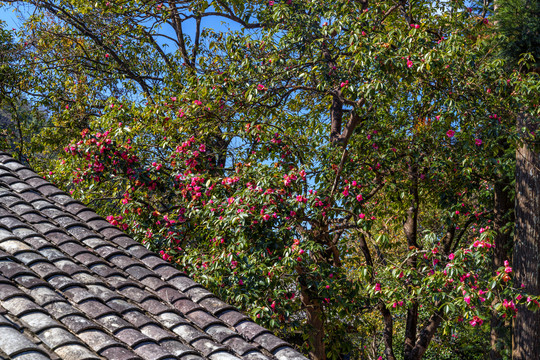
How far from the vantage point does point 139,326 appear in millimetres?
3396

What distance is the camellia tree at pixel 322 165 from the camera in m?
6.65

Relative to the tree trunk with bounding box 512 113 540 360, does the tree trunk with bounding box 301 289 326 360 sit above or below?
below

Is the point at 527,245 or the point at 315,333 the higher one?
the point at 527,245

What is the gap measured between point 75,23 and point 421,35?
8061 millimetres

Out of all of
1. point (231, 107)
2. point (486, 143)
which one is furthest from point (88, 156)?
point (486, 143)

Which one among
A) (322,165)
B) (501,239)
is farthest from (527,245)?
(322,165)

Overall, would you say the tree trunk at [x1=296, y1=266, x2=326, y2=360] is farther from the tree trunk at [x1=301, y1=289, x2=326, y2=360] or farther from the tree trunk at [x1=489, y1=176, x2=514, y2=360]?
the tree trunk at [x1=489, y1=176, x2=514, y2=360]

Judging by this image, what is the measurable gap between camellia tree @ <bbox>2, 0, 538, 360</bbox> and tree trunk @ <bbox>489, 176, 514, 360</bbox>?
4cm

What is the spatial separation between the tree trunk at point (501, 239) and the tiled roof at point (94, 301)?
627cm

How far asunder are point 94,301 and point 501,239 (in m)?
8.17

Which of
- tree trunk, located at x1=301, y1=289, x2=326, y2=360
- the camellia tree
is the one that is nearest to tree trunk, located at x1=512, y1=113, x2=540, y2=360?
the camellia tree

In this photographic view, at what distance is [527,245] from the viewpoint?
26.3 feet

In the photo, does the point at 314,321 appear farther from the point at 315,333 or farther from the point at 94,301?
the point at 94,301

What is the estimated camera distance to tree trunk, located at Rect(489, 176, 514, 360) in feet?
29.4
